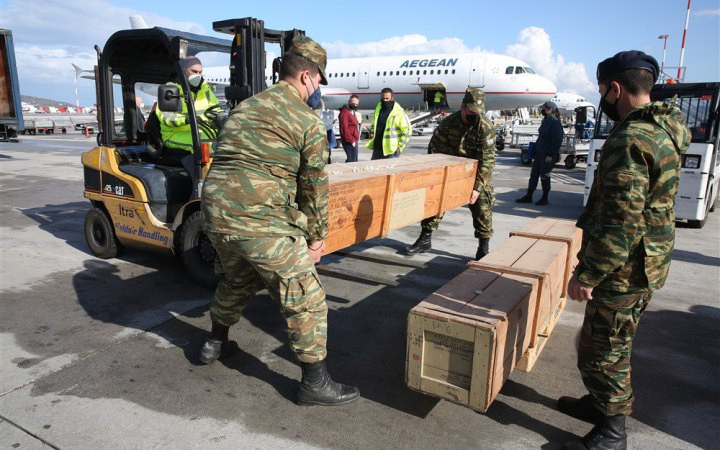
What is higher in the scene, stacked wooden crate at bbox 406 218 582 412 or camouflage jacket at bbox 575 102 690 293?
camouflage jacket at bbox 575 102 690 293

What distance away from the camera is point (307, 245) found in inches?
115

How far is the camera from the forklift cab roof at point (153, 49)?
4.57m

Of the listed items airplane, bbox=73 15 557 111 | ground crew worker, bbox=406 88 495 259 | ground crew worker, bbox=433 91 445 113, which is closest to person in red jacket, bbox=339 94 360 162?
ground crew worker, bbox=406 88 495 259

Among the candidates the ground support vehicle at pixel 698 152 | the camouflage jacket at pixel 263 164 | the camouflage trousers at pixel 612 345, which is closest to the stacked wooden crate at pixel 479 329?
the camouflage trousers at pixel 612 345

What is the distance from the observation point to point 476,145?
5621mm

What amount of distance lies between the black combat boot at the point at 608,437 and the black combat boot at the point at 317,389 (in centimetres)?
130

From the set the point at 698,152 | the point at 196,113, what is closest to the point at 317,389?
the point at 196,113

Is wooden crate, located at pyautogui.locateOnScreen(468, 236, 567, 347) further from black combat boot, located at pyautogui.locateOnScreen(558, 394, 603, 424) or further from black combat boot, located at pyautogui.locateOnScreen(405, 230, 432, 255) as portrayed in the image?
black combat boot, located at pyautogui.locateOnScreen(405, 230, 432, 255)

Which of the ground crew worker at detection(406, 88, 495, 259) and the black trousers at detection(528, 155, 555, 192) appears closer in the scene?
the ground crew worker at detection(406, 88, 495, 259)

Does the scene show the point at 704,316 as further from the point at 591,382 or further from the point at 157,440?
the point at 157,440

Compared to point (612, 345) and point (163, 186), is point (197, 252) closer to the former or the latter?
point (163, 186)

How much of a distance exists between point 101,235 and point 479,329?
4847 mm

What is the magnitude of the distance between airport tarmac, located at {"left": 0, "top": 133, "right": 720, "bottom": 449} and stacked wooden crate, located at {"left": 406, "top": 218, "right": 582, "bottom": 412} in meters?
0.30

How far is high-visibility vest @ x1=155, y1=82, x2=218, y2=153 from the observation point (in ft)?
15.4
